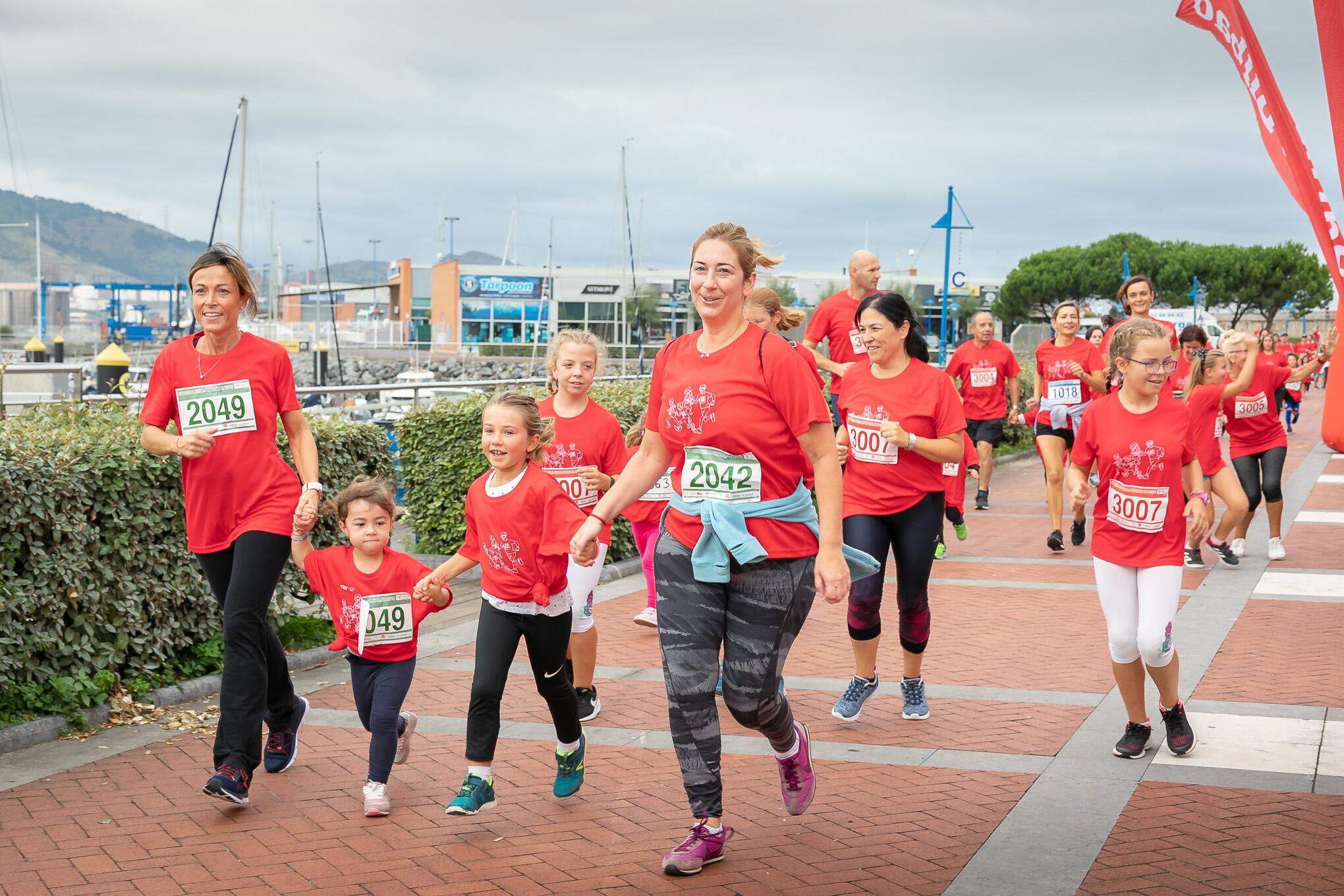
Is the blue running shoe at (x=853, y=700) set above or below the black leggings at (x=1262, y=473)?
below

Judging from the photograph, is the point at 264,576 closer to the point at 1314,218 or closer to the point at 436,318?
the point at 1314,218

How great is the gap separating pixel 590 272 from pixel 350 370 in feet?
112

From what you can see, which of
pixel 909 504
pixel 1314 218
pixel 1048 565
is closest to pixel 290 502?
pixel 909 504

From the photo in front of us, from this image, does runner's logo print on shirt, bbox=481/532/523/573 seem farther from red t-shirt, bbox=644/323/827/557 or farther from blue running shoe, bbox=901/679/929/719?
blue running shoe, bbox=901/679/929/719

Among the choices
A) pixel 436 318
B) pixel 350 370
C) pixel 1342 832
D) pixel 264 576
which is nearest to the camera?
pixel 1342 832

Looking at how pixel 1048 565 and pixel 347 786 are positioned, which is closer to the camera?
pixel 347 786

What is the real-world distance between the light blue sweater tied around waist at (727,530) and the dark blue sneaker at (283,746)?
7.10 feet

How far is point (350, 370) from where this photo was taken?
Answer: 64312 millimetres

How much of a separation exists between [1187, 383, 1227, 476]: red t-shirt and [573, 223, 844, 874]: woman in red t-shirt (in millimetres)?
5407

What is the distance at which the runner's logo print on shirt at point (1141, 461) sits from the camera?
18.1ft

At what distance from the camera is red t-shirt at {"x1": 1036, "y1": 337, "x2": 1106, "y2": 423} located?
1215cm

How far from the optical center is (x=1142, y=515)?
5.42 m

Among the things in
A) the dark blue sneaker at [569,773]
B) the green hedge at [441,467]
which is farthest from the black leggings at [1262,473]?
the dark blue sneaker at [569,773]

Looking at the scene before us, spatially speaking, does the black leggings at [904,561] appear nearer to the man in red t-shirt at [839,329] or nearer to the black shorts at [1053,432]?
the man in red t-shirt at [839,329]
